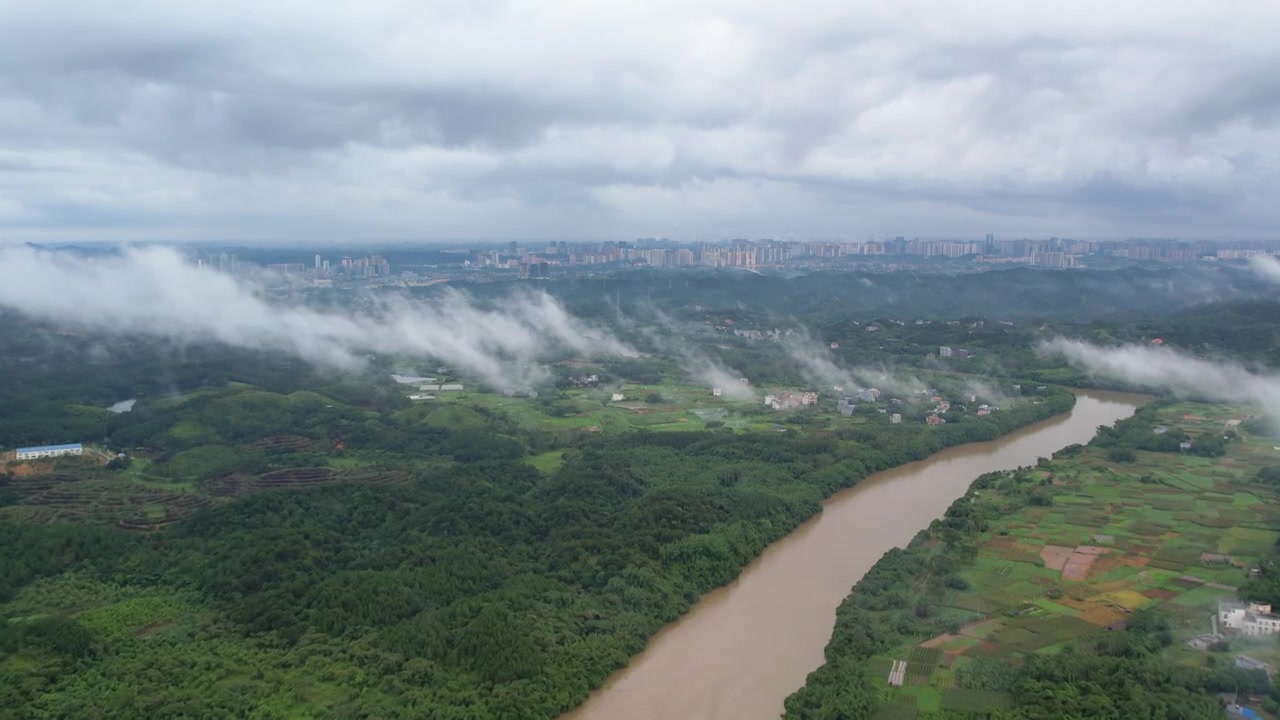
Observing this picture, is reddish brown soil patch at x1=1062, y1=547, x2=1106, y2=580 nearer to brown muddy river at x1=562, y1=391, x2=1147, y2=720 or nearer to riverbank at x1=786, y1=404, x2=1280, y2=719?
riverbank at x1=786, y1=404, x2=1280, y2=719

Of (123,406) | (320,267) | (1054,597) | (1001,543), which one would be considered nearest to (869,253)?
(320,267)

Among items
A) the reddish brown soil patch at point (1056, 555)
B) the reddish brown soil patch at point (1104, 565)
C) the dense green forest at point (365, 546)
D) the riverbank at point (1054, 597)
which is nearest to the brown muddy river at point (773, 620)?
the dense green forest at point (365, 546)

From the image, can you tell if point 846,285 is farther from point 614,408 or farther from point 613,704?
point 613,704

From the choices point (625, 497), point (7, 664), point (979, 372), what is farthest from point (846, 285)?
point (7, 664)

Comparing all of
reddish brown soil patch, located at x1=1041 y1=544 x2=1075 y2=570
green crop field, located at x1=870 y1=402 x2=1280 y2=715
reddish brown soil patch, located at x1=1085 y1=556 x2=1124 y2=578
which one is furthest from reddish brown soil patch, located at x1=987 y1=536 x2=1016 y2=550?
reddish brown soil patch, located at x1=1085 y1=556 x2=1124 y2=578

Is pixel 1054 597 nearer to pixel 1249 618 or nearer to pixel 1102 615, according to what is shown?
pixel 1102 615

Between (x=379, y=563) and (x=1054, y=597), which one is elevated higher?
(x=1054, y=597)
